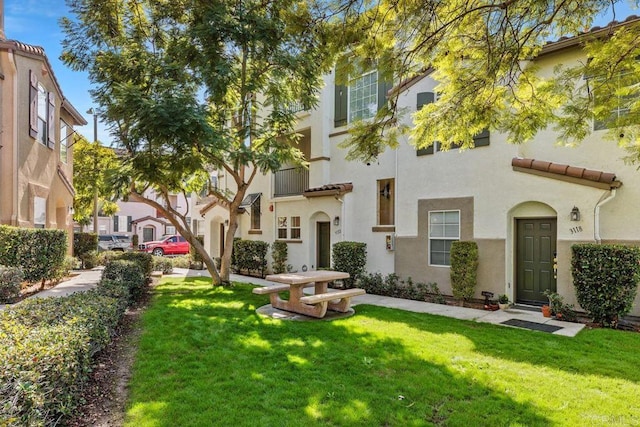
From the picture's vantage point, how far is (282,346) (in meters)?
6.29

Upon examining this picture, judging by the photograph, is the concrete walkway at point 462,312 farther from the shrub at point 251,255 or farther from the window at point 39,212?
the shrub at point 251,255

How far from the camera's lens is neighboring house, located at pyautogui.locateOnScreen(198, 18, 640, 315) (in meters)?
8.88

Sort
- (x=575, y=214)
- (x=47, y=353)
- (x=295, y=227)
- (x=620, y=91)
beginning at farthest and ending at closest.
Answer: (x=295, y=227), (x=575, y=214), (x=620, y=91), (x=47, y=353)

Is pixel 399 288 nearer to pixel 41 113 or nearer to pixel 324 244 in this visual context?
pixel 324 244

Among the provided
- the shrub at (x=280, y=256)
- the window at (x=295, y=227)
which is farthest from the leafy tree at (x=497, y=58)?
the shrub at (x=280, y=256)

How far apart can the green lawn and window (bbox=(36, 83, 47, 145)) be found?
33.8 feet

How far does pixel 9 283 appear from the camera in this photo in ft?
26.6

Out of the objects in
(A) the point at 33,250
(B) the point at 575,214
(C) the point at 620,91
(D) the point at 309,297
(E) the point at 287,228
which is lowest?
(D) the point at 309,297

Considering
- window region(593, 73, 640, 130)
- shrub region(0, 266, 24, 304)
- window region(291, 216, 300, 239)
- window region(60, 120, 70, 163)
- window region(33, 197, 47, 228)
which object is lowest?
shrub region(0, 266, 24, 304)

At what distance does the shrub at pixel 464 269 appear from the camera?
10.3m

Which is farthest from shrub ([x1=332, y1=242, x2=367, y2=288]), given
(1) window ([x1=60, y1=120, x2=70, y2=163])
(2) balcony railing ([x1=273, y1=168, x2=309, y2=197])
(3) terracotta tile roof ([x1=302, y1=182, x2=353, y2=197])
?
(1) window ([x1=60, y1=120, x2=70, y2=163])

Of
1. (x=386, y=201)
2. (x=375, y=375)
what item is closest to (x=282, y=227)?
(x=386, y=201)

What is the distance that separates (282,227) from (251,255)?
77.0 inches

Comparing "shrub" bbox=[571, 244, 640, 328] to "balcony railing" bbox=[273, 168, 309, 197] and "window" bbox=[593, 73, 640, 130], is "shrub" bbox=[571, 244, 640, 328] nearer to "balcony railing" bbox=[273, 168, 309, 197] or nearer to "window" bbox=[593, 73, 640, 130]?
"window" bbox=[593, 73, 640, 130]
